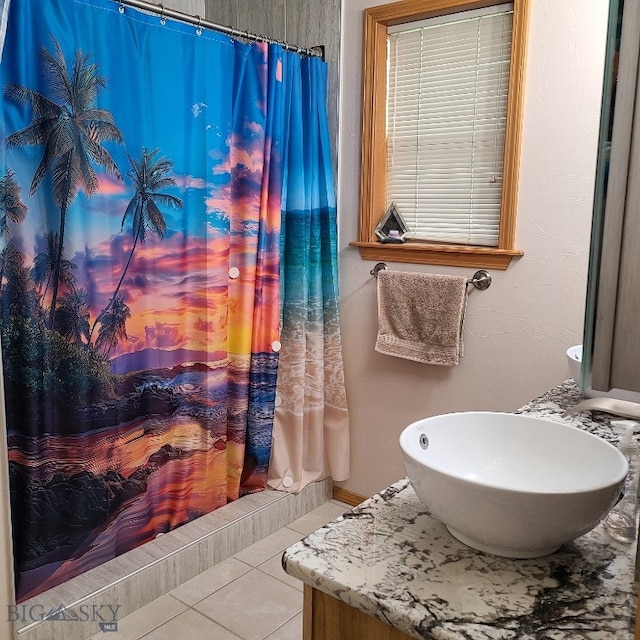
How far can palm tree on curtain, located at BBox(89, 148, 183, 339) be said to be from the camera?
213 centimetres

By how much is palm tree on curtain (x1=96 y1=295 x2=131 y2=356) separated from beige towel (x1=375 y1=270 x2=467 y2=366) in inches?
42.0

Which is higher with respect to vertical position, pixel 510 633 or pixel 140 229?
pixel 140 229

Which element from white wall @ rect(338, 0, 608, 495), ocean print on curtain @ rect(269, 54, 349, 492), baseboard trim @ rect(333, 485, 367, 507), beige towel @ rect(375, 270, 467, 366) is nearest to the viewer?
white wall @ rect(338, 0, 608, 495)

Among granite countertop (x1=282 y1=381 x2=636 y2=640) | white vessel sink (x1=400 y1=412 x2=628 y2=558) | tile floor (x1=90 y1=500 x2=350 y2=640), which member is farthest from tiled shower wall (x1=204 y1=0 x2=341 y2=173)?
granite countertop (x1=282 y1=381 x2=636 y2=640)

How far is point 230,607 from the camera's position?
2.25 metres

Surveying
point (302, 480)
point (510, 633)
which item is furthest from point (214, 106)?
point (510, 633)

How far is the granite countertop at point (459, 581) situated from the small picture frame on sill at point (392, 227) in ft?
5.48

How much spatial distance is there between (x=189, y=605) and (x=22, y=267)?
1.27 m

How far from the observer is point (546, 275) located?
7.75 ft

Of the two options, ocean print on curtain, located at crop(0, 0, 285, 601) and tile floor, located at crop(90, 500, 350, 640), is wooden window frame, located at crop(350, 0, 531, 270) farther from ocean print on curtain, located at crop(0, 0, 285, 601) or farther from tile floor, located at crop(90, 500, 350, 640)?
tile floor, located at crop(90, 500, 350, 640)

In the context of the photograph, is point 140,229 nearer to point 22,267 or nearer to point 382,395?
point 22,267

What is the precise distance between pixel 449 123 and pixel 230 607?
77.8 inches

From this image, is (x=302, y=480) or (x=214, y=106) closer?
(x=214, y=106)

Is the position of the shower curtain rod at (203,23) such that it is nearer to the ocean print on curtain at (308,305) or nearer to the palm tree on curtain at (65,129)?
the ocean print on curtain at (308,305)
